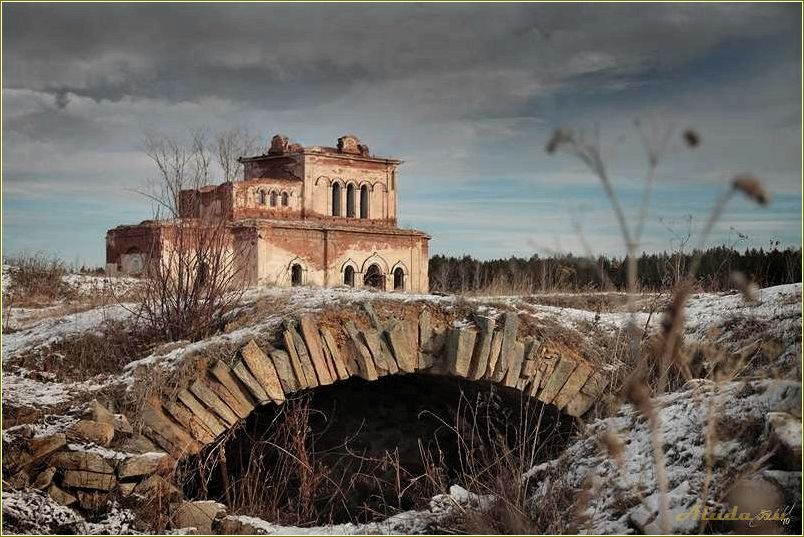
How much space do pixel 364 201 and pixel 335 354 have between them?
61.6ft

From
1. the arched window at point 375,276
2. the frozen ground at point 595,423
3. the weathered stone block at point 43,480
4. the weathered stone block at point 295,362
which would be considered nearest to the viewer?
the frozen ground at point 595,423

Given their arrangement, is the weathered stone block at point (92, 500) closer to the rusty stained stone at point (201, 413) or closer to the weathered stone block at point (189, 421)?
the weathered stone block at point (189, 421)

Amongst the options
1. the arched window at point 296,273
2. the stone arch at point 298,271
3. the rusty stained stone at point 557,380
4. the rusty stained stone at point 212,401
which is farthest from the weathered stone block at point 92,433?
the arched window at point 296,273

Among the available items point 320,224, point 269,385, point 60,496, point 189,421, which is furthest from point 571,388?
point 320,224

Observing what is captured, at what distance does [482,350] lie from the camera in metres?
6.77

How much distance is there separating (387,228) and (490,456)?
16877 mm

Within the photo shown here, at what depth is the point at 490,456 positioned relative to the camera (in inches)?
294

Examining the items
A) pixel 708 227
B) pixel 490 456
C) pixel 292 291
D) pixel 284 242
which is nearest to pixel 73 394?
pixel 292 291

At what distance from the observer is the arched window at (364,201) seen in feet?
82.5

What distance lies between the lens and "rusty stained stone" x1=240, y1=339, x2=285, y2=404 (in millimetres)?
6328

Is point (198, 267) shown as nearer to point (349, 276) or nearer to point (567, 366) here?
point (567, 366)

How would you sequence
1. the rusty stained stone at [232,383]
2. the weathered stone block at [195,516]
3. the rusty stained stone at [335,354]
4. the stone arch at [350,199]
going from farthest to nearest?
the stone arch at [350,199] → the rusty stained stone at [335,354] → the rusty stained stone at [232,383] → the weathered stone block at [195,516]

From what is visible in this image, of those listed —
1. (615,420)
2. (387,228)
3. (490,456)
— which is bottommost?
(490,456)

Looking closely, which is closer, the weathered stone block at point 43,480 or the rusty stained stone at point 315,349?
the weathered stone block at point 43,480
